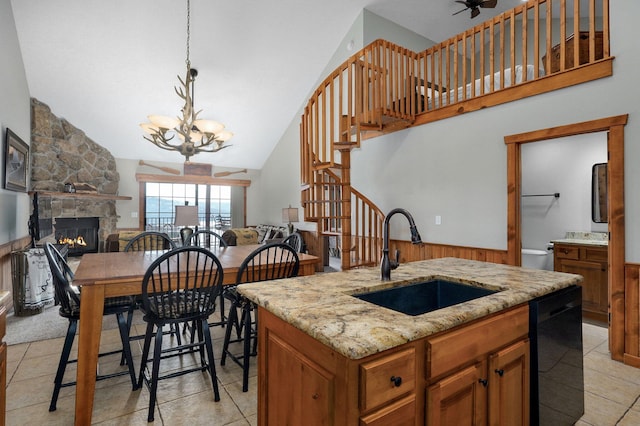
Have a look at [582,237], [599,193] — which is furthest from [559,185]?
[582,237]

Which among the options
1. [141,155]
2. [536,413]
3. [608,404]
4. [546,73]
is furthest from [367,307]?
[141,155]

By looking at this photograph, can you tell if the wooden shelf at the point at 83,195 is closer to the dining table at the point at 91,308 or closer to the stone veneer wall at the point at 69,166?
the stone veneer wall at the point at 69,166

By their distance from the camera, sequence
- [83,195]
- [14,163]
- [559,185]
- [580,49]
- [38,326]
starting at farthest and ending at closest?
1. [83,195]
2. [559,185]
3. [14,163]
4. [38,326]
5. [580,49]

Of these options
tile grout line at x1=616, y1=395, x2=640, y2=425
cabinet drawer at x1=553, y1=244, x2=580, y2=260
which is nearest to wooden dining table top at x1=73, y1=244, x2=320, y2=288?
tile grout line at x1=616, y1=395, x2=640, y2=425

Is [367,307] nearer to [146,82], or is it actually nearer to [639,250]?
[639,250]

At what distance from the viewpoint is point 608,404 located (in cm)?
210

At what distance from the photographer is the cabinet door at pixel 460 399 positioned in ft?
3.43

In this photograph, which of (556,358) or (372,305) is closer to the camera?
(372,305)

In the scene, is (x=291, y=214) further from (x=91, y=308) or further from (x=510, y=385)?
(x=510, y=385)

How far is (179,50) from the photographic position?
518cm

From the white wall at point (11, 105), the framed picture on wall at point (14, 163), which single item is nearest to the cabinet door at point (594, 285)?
the white wall at point (11, 105)

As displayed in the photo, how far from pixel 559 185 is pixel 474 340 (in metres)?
4.30

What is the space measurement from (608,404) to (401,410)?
206 cm

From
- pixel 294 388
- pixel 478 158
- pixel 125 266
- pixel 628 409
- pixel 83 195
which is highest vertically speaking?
pixel 478 158
